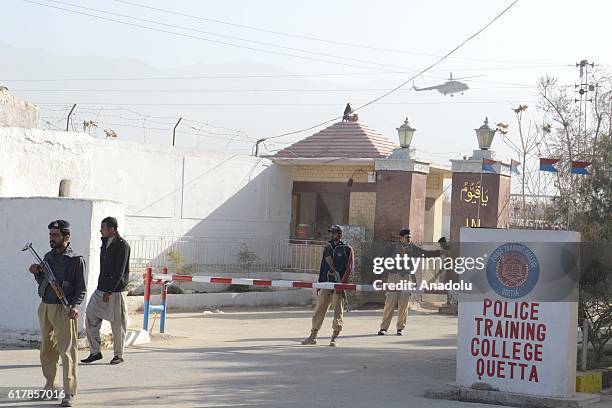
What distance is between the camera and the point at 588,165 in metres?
12.9

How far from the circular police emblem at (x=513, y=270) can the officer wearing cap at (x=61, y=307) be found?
167 inches

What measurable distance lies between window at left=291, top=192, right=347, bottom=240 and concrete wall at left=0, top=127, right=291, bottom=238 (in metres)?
0.87

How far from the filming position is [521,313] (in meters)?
10.4

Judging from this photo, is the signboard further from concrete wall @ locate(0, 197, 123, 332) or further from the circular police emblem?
concrete wall @ locate(0, 197, 123, 332)

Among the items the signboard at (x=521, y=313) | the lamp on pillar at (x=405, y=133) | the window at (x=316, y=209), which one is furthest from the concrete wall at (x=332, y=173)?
the signboard at (x=521, y=313)

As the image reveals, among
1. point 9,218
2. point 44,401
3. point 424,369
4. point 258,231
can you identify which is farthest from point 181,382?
point 258,231

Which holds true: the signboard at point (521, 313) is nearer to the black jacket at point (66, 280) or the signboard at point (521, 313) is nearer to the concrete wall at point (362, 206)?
the black jacket at point (66, 280)

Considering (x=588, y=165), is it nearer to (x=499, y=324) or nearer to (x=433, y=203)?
(x=499, y=324)

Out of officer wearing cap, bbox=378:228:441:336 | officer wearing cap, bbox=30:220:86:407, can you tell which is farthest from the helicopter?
officer wearing cap, bbox=30:220:86:407

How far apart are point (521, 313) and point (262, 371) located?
3.52 meters

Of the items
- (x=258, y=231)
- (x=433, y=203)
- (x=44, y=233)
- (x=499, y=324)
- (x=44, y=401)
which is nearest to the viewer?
(x=44, y=401)

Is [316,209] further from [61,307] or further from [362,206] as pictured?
[61,307]

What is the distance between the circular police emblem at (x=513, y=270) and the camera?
34.3 feet

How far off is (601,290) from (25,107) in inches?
482
